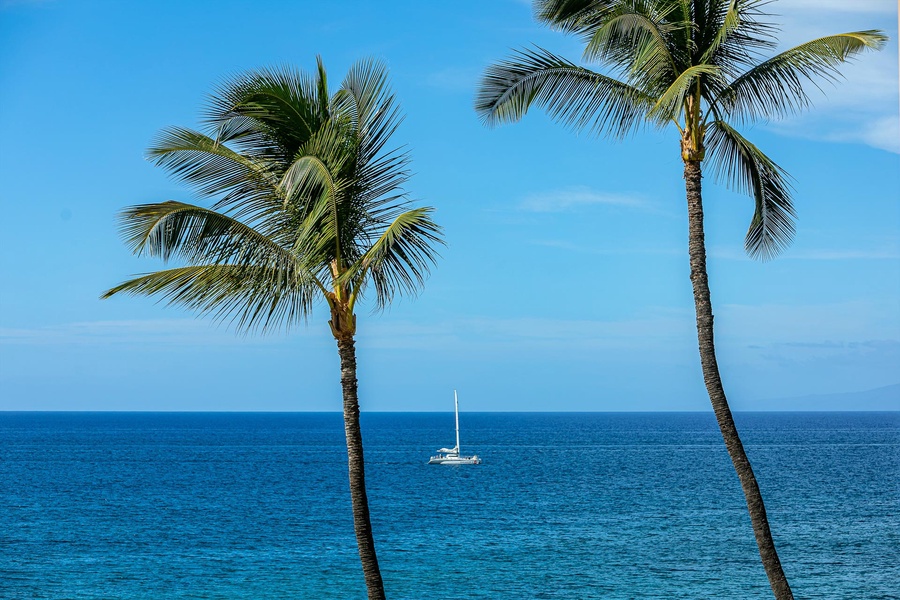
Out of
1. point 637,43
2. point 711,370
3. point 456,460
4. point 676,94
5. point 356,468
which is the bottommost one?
point 456,460

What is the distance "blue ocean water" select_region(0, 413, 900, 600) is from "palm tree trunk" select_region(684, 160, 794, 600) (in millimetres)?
24435

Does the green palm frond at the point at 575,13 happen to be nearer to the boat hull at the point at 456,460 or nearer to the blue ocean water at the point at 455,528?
the blue ocean water at the point at 455,528

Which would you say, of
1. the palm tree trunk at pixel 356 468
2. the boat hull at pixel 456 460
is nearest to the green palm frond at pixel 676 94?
the palm tree trunk at pixel 356 468

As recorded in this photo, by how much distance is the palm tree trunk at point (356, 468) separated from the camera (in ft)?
37.1

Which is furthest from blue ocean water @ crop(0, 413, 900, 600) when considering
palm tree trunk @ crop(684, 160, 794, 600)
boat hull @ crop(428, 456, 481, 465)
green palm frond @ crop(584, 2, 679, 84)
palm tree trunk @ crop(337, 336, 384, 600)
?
green palm frond @ crop(584, 2, 679, 84)

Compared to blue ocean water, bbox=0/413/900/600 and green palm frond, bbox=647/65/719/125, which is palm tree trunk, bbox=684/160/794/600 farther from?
blue ocean water, bbox=0/413/900/600

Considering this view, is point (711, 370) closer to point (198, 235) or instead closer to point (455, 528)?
point (198, 235)

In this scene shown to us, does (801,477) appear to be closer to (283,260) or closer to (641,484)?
(641,484)

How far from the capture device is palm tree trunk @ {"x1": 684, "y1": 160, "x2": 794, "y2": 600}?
1195 cm

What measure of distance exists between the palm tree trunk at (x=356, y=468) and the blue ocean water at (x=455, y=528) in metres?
25.4

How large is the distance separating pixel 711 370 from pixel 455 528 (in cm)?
4450

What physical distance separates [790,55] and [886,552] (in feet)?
124

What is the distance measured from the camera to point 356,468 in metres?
11.5

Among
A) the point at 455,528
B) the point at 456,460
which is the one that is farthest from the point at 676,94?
the point at 456,460
